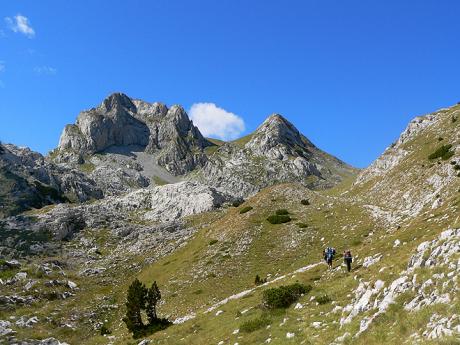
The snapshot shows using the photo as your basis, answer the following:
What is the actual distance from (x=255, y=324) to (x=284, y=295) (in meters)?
3.10

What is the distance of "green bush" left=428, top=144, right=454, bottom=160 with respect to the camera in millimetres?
59341

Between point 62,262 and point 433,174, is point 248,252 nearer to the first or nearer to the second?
point 433,174

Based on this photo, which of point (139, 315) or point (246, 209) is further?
point (246, 209)

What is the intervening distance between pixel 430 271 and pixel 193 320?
2060 cm

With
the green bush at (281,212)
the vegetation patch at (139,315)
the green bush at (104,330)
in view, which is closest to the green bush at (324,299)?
the vegetation patch at (139,315)

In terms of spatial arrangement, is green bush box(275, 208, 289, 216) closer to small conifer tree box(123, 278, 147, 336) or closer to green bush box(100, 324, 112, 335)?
small conifer tree box(123, 278, 147, 336)

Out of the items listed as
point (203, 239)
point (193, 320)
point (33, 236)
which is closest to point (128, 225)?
point (33, 236)

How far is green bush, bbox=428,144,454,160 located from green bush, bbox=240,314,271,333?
4403 cm

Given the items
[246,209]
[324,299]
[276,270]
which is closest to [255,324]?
[324,299]

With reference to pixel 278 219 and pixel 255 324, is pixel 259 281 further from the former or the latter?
pixel 278 219

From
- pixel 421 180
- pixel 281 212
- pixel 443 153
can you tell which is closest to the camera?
pixel 421 180

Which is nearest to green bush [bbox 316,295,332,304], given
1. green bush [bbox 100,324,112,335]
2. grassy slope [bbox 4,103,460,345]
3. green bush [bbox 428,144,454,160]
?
grassy slope [bbox 4,103,460,345]

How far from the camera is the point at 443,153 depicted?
2418 inches

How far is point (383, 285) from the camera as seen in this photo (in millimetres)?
21062
